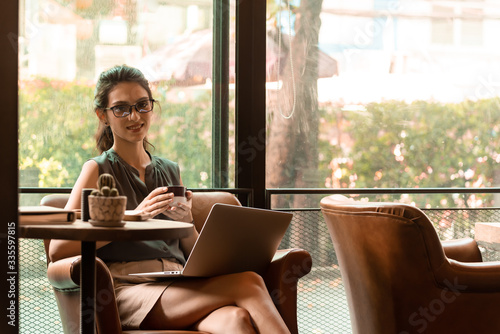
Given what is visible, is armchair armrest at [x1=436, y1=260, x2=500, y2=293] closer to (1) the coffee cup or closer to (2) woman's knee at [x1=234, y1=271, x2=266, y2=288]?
(2) woman's knee at [x1=234, y1=271, x2=266, y2=288]

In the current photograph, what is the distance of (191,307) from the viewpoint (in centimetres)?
194

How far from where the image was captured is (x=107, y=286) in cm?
175

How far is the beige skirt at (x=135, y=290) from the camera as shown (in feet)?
6.34

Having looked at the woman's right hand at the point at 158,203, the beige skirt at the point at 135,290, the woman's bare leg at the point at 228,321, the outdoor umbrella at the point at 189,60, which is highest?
the outdoor umbrella at the point at 189,60

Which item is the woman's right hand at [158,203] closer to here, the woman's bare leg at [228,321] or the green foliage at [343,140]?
the woman's bare leg at [228,321]

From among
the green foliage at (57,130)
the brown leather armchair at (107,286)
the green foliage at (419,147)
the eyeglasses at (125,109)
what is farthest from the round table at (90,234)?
the green foliage at (419,147)

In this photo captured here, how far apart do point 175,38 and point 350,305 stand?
1.53 meters

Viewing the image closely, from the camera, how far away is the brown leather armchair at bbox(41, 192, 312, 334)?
1.77 metres

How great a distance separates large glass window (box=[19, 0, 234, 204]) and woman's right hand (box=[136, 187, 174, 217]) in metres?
1.03

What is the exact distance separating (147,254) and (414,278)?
3.12 feet

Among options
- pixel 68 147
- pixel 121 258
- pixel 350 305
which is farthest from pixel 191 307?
pixel 68 147

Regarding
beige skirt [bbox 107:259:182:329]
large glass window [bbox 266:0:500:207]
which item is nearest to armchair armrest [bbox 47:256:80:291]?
beige skirt [bbox 107:259:182:329]

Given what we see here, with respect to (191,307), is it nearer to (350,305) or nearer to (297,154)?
(350,305)

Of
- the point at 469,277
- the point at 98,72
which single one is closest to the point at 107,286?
the point at 469,277
